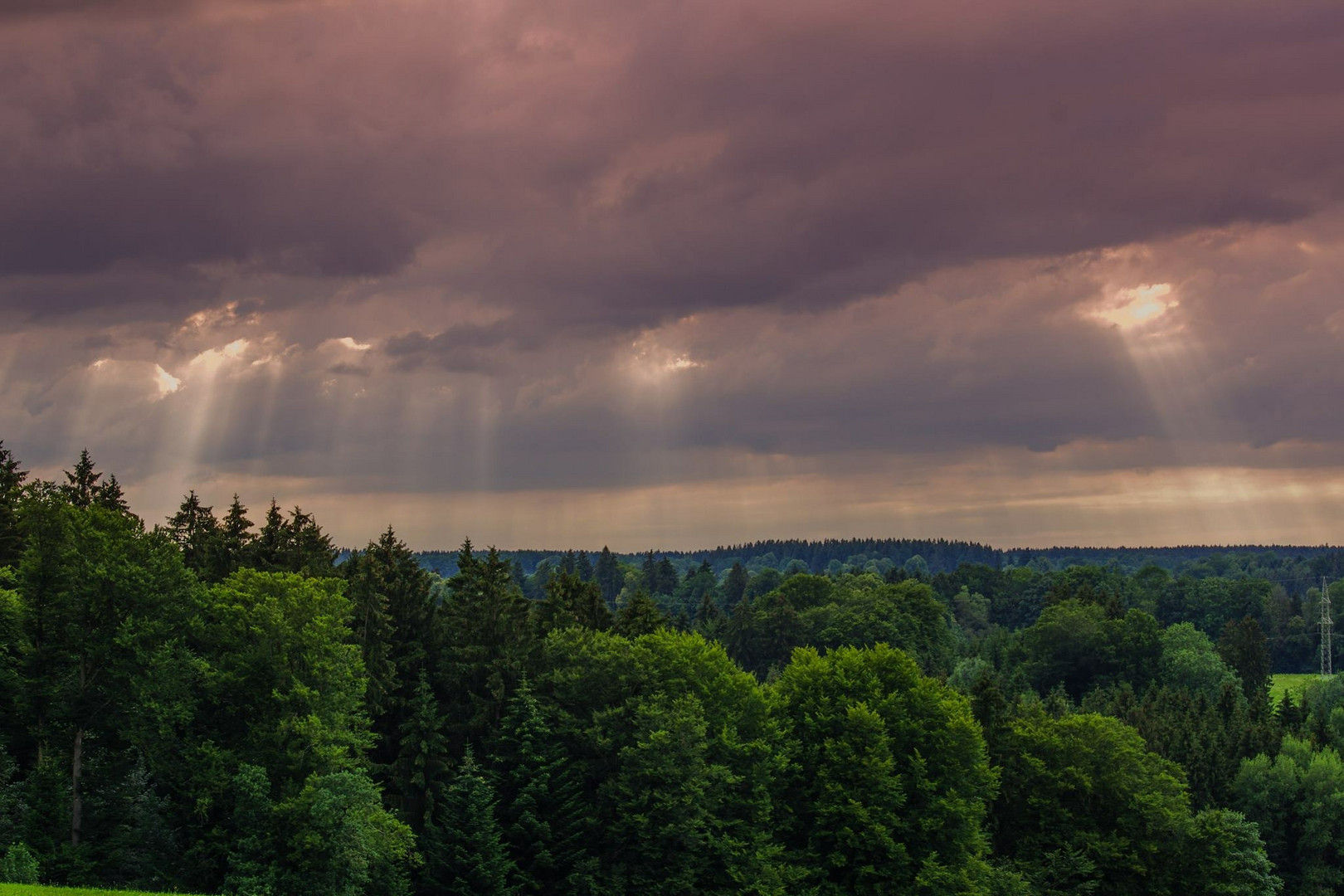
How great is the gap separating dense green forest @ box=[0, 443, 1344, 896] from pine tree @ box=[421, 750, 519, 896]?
0.71 feet

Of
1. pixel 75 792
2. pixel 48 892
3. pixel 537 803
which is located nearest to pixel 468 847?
pixel 537 803

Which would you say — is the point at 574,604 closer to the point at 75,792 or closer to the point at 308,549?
the point at 308,549

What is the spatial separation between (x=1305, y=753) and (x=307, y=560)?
8563cm

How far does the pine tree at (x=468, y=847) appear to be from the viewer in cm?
6762

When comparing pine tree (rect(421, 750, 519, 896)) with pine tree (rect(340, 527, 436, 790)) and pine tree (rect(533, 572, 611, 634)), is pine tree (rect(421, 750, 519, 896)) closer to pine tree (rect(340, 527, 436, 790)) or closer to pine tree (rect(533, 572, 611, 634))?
pine tree (rect(340, 527, 436, 790))

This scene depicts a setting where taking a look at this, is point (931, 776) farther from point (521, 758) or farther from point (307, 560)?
point (307, 560)

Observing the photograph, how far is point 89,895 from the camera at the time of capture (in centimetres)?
4269

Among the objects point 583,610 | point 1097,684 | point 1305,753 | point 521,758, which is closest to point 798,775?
point 521,758

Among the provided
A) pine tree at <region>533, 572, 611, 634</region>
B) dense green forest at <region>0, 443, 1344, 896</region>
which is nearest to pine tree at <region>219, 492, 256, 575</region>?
dense green forest at <region>0, 443, 1344, 896</region>

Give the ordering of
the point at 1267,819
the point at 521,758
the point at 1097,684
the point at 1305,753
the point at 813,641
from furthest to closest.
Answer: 1. the point at 813,641
2. the point at 1097,684
3. the point at 1305,753
4. the point at 1267,819
5. the point at 521,758

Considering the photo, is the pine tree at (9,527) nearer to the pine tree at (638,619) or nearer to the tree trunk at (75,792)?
the tree trunk at (75,792)

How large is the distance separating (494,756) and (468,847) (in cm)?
587

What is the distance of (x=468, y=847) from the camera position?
68.2 meters

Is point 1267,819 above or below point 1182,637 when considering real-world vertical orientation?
below
